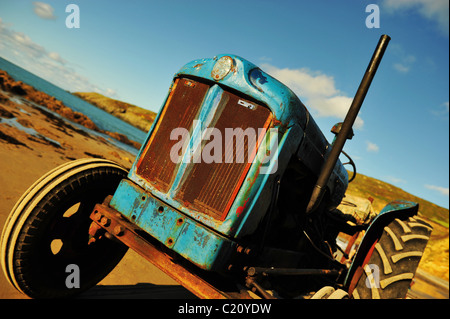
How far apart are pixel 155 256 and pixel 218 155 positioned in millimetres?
829

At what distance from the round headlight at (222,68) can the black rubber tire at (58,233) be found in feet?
3.97

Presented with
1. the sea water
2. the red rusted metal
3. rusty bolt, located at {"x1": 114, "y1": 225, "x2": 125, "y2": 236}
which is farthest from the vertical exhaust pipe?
the sea water

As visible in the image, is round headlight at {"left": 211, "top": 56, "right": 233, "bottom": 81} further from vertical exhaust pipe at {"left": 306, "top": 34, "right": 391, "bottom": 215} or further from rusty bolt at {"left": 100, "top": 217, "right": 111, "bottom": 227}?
rusty bolt at {"left": 100, "top": 217, "right": 111, "bottom": 227}

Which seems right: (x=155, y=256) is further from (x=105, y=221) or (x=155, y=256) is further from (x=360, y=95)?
(x=360, y=95)

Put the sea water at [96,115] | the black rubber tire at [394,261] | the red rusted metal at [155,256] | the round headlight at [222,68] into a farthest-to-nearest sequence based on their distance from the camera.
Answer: the sea water at [96,115]
the black rubber tire at [394,261]
the round headlight at [222,68]
the red rusted metal at [155,256]

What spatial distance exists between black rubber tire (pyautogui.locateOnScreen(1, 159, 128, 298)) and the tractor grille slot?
1.92 feet

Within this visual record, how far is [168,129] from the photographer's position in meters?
2.13

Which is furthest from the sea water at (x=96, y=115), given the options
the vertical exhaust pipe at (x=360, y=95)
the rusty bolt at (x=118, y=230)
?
the vertical exhaust pipe at (x=360, y=95)

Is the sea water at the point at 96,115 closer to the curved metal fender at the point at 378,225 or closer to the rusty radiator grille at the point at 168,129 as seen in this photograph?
the rusty radiator grille at the point at 168,129

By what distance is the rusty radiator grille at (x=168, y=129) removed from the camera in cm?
202

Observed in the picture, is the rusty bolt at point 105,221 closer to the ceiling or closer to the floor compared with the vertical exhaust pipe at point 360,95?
closer to the floor
